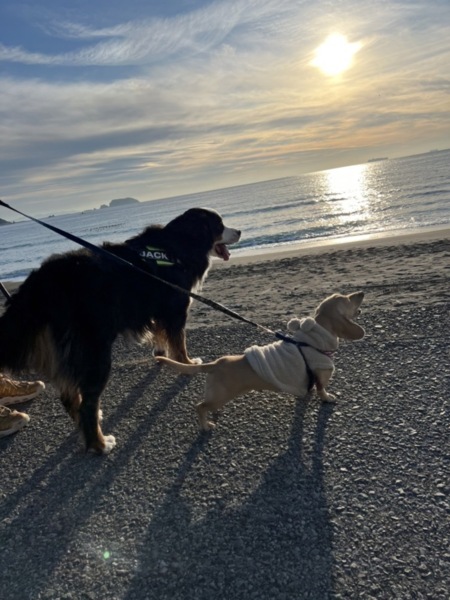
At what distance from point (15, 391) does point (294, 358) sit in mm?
2770

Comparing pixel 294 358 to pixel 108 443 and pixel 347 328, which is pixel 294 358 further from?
pixel 108 443

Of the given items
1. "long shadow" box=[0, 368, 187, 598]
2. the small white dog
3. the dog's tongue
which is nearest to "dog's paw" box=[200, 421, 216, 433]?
the small white dog

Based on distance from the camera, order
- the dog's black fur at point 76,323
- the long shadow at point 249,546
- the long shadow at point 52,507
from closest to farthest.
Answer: the long shadow at point 249,546 → the long shadow at point 52,507 → the dog's black fur at point 76,323

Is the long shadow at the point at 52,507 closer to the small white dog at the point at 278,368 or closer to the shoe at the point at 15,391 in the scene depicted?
the small white dog at the point at 278,368

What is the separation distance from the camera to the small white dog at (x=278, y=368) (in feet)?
11.1

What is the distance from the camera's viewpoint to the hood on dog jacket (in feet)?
11.1

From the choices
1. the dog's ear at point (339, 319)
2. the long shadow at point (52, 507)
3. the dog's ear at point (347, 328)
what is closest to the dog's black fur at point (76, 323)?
the long shadow at point (52, 507)

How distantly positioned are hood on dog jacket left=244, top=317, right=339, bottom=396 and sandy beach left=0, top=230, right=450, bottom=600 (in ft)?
0.96

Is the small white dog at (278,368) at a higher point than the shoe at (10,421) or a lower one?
higher

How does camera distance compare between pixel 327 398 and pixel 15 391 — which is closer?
pixel 327 398

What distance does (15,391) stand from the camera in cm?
439

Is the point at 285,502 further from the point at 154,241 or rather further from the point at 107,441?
the point at 154,241

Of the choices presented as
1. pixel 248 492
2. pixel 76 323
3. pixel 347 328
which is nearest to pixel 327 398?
pixel 347 328

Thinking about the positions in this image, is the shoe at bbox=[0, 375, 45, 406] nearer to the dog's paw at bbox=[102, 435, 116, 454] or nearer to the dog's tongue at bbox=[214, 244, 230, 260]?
the dog's paw at bbox=[102, 435, 116, 454]
